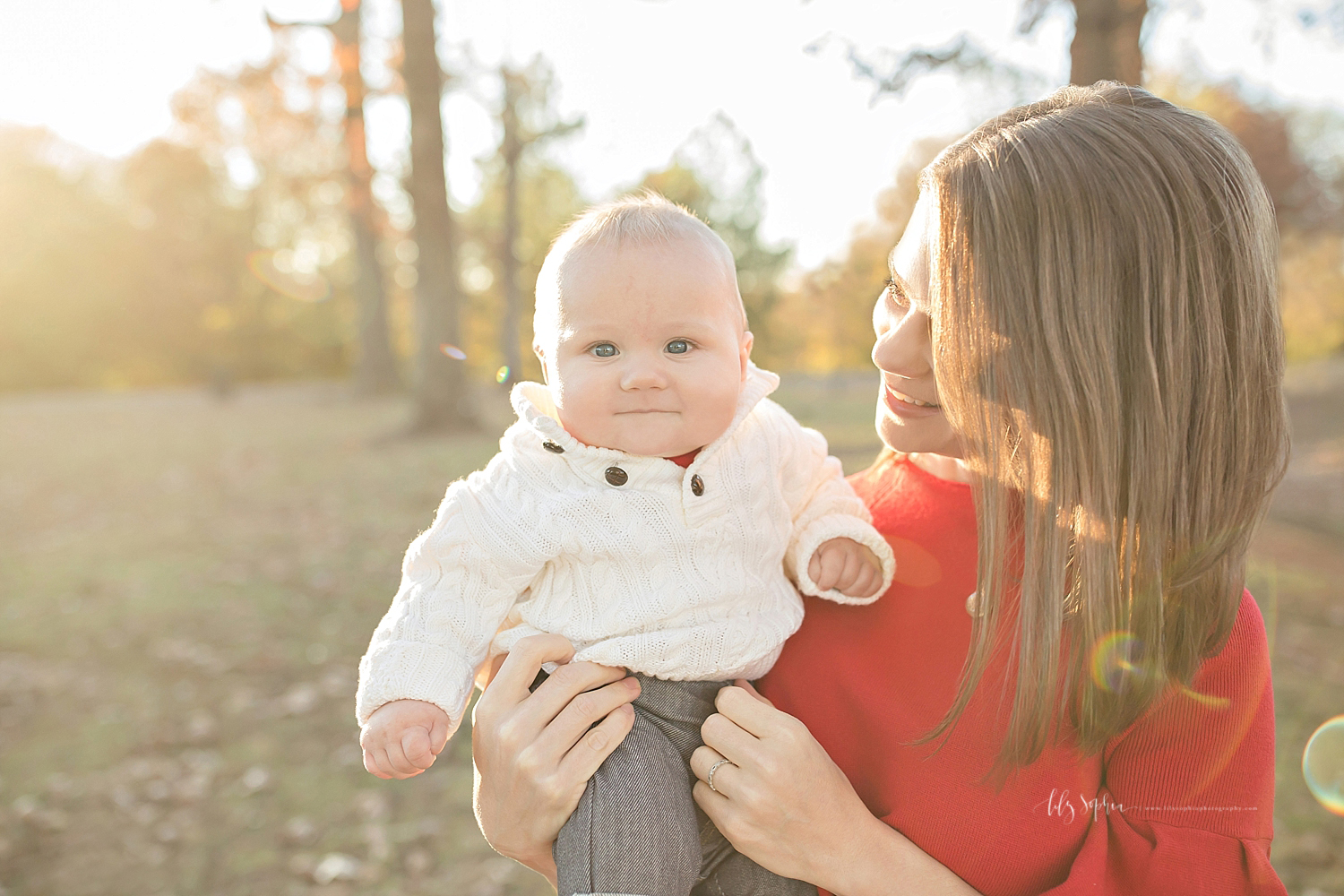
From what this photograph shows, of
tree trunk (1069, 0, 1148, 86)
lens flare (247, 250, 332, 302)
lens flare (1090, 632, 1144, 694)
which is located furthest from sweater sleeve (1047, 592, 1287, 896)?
lens flare (247, 250, 332, 302)

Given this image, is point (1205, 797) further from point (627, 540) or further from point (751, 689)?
point (627, 540)

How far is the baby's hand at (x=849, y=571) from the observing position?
195cm

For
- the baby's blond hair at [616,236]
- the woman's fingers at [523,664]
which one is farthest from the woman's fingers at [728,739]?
the baby's blond hair at [616,236]

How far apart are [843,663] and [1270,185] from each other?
74.9 feet

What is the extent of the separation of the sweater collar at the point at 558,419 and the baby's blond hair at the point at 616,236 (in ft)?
0.43

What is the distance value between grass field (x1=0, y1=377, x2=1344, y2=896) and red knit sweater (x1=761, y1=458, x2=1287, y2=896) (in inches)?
109

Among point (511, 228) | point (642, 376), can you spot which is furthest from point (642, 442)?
point (511, 228)

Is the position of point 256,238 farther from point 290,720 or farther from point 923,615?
point 923,615

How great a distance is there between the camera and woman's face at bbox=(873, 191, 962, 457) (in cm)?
177

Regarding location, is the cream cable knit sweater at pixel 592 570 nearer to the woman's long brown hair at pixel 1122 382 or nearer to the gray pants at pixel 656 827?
the gray pants at pixel 656 827

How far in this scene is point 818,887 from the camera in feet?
5.47

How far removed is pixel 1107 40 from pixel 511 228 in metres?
18.0

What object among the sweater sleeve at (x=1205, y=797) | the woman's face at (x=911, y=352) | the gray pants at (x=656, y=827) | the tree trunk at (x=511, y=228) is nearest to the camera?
the sweater sleeve at (x=1205, y=797)

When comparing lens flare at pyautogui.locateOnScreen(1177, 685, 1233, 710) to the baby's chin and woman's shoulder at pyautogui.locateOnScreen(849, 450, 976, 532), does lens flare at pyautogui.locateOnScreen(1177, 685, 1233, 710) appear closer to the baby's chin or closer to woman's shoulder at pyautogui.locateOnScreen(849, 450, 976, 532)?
woman's shoulder at pyautogui.locateOnScreen(849, 450, 976, 532)
